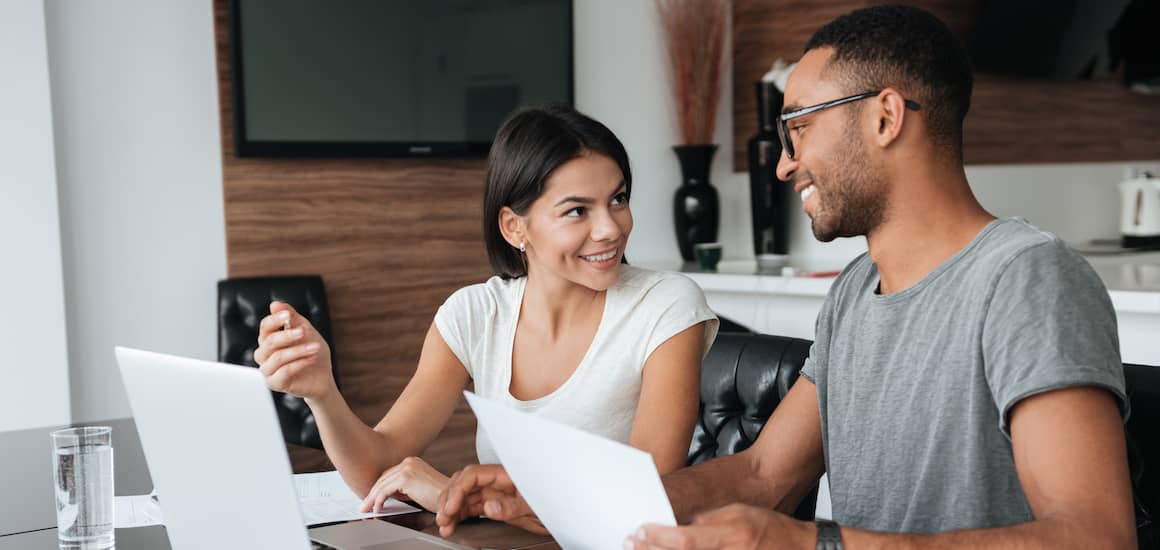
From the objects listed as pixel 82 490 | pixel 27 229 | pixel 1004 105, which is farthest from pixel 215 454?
pixel 1004 105

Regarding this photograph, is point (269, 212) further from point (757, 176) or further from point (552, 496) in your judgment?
point (552, 496)

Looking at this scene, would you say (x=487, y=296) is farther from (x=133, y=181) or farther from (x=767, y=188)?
(x=767, y=188)

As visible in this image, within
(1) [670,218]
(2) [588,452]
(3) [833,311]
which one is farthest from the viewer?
(1) [670,218]

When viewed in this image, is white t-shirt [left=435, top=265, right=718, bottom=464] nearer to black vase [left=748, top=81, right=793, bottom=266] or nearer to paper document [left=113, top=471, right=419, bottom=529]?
paper document [left=113, top=471, right=419, bottom=529]

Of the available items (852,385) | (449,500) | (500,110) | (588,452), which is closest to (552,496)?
(588,452)

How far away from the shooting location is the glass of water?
131cm

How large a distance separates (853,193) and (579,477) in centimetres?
59

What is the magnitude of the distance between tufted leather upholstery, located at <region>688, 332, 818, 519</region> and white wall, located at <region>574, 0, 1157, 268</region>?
2.41 meters

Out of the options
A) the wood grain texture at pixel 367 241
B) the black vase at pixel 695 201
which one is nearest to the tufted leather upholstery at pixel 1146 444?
the wood grain texture at pixel 367 241

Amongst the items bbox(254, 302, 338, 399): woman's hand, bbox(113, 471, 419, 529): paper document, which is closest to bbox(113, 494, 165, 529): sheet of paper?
bbox(113, 471, 419, 529): paper document

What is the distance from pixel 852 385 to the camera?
4.78 feet

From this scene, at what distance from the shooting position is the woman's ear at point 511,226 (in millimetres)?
1901

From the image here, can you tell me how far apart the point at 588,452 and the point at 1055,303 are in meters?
0.54

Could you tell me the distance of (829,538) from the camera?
44.5 inches
